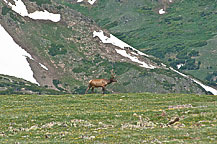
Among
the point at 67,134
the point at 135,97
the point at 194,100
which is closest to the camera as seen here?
the point at 67,134

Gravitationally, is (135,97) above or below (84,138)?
above

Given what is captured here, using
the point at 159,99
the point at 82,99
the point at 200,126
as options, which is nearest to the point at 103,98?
the point at 82,99

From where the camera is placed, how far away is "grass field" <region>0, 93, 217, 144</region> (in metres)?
27.2

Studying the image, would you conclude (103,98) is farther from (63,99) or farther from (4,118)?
(4,118)

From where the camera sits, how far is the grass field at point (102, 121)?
27172 millimetres

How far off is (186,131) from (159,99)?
20791 millimetres

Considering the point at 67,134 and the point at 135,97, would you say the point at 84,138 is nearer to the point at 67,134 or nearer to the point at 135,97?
the point at 67,134

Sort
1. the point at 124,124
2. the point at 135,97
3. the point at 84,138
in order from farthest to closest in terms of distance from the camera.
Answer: the point at 135,97, the point at 124,124, the point at 84,138

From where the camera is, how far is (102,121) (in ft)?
114

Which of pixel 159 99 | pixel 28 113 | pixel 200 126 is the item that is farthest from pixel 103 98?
pixel 200 126

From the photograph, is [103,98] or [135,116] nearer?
[135,116]

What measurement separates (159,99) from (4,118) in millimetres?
19648

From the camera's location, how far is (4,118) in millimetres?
35812

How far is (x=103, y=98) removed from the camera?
50625 millimetres
